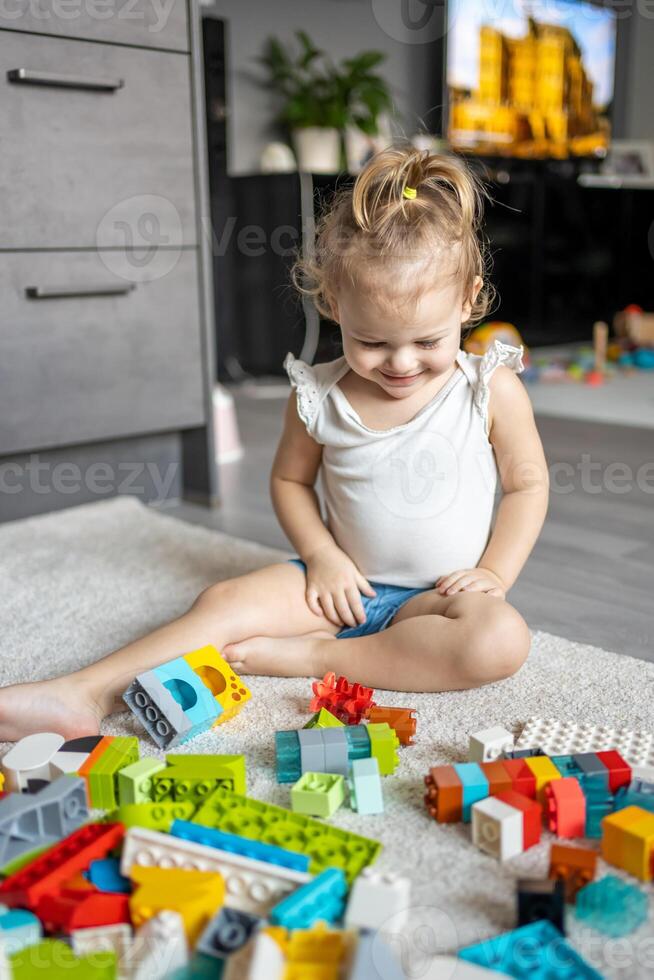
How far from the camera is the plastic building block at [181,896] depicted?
1.86ft

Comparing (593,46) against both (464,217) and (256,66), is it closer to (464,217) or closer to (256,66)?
(256,66)

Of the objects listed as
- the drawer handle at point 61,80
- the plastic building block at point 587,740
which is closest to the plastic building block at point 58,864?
the plastic building block at point 587,740

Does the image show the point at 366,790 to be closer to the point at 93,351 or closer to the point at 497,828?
the point at 497,828

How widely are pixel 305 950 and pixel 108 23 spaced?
146 cm

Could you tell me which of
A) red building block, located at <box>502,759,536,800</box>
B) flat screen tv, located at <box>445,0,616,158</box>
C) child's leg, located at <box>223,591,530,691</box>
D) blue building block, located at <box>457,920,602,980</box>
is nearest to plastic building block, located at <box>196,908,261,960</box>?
blue building block, located at <box>457,920,602,980</box>

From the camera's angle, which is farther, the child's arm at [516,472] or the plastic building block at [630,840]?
the child's arm at [516,472]

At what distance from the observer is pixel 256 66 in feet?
11.0

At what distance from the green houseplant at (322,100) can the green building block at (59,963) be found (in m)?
3.01

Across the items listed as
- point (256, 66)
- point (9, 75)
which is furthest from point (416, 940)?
point (256, 66)

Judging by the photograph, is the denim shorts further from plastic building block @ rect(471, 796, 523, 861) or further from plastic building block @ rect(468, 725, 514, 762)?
plastic building block @ rect(471, 796, 523, 861)

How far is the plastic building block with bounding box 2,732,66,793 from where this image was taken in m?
0.74

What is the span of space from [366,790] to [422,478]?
406 mm

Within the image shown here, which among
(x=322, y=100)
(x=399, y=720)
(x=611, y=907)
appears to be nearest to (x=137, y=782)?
(x=399, y=720)

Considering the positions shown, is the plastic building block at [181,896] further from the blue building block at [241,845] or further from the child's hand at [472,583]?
the child's hand at [472,583]
